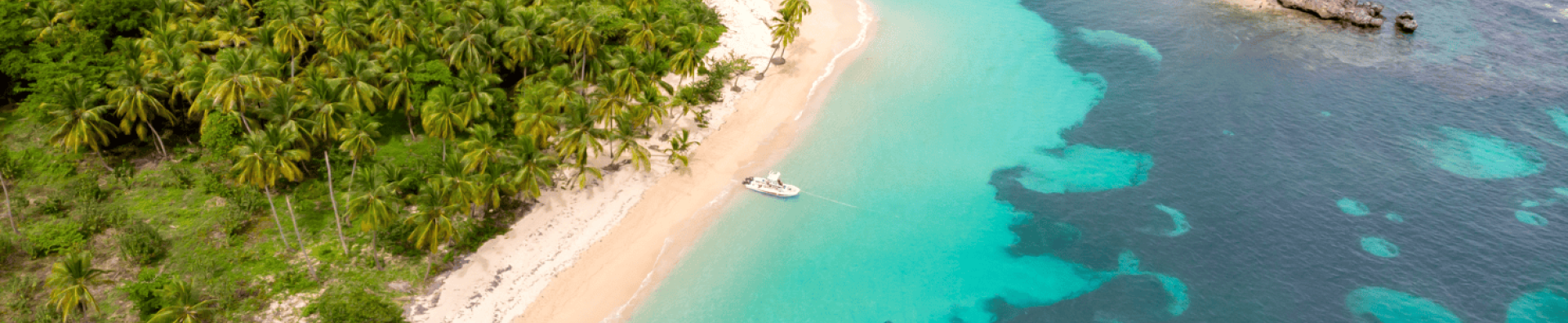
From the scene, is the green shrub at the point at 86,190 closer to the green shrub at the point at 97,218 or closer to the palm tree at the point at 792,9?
the green shrub at the point at 97,218

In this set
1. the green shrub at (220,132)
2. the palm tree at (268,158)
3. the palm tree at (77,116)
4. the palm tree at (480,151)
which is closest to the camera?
the palm tree at (268,158)

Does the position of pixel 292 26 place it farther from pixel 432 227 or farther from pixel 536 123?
pixel 432 227

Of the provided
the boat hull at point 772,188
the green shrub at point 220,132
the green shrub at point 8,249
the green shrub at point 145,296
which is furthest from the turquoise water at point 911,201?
the green shrub at point 8,249

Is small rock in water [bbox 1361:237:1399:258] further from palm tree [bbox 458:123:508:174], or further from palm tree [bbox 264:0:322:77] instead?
palm tree [bbox 264:0:322:77]

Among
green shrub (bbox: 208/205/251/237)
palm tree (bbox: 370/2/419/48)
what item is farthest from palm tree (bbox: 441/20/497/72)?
green shrub (bbox: 208/205/251/237)

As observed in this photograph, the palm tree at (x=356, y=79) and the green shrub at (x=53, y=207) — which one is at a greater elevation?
the palm tree at (x=356, y=79)

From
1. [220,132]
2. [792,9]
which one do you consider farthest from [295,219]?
[792,9]
